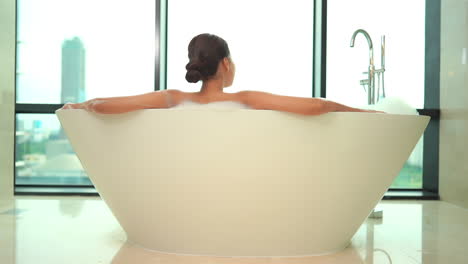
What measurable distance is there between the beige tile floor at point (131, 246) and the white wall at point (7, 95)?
29cm

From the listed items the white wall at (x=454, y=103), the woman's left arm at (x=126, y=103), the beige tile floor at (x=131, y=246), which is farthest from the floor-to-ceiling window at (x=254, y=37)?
the woman's left arm at (x=126, y=103)

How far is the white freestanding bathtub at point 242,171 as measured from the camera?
1.49m

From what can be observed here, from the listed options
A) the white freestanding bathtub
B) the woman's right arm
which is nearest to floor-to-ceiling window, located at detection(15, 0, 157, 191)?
the white freestanding bathtub

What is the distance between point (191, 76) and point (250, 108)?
225mm

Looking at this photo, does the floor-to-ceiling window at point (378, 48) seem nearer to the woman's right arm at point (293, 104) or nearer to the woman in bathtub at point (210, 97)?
the woman in bathtub at point (210, 97)

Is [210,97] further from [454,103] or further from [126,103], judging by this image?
[454,103]

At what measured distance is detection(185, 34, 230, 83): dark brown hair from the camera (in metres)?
1.64

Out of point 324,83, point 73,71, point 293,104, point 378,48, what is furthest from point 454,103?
point 73,71

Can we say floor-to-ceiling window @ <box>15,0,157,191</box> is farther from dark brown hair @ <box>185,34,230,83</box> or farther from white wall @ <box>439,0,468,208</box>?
white wall @ <box>439,0,468,208</box>

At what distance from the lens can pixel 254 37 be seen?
3385 mm

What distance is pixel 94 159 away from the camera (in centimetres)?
168

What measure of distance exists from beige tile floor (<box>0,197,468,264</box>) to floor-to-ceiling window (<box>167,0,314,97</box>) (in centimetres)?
108

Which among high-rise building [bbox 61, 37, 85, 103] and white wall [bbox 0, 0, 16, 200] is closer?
white wall [bbox 0, 0, 16, 200]

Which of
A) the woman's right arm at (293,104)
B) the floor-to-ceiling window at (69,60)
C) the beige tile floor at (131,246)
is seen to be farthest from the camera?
the floor-to-ceiling window at (69,60)
